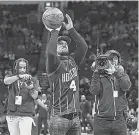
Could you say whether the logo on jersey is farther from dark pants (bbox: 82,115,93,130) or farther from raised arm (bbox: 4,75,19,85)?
dark pants (bbox: 82,115,93,130)

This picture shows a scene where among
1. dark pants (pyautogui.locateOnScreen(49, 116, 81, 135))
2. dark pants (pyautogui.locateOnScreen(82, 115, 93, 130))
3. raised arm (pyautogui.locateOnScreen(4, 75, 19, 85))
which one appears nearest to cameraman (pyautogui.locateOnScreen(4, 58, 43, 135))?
raised arm (pyautogui.locateOnScreen(4, 75, 19, 85))

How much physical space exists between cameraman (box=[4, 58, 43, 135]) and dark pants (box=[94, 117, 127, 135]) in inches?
63.5

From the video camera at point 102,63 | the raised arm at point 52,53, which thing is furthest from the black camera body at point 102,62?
the raised arm at point 52,53

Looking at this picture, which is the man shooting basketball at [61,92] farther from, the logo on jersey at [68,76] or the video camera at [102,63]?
the video camera at [102,63]

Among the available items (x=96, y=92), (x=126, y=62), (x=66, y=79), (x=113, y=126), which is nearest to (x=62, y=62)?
(x=66, y=79)

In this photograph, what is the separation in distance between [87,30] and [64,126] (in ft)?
65.1

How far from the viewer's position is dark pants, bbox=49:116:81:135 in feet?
19.4

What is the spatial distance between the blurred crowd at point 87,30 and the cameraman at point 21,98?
14.2m

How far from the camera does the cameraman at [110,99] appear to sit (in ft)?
20.6

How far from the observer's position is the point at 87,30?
2556cm

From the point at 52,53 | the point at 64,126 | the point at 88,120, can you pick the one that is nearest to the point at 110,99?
the point at 64,126

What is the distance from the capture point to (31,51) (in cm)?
2403

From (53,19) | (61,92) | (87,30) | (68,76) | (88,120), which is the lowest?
(88,120)

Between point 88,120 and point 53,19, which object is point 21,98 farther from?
point 88,120
